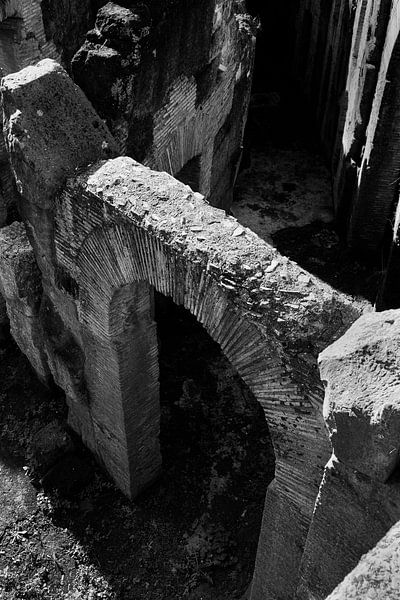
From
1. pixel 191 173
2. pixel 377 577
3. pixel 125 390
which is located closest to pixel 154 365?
pixel 125 390

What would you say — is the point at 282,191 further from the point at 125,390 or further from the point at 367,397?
the point at 367,397

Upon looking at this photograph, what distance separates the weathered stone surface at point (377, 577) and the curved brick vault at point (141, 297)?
115 cm

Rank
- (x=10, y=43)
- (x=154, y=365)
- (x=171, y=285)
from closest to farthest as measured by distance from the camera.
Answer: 1. (x=171, y=285)
2. (x=154, y=365)
3. (x=10, y=43)

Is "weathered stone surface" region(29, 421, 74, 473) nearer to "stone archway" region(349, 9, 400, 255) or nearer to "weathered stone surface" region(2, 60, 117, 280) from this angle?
"weathered stone surface" region(2, 60, 117, 280)

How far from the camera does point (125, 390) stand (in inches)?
201

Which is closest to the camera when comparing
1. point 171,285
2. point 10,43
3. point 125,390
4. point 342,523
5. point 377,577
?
point 377,577

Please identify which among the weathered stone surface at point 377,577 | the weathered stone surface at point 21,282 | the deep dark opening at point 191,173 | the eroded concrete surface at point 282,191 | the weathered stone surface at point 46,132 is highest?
the weathered stone surface at point 46,132

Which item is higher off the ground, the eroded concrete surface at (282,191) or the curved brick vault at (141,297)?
the curved brick vault at (141,297)

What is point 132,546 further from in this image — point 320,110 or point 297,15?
point 297,15

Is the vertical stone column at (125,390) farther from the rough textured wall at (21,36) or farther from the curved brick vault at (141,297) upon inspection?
the rough textured wall at (21,36)

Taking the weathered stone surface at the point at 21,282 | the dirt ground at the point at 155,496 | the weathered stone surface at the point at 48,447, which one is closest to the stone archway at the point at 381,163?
the dirt ground at the point at 155,496

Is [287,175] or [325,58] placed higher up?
[325,58]

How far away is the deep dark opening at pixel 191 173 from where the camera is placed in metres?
6.73

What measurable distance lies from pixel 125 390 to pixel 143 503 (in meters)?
1.24
